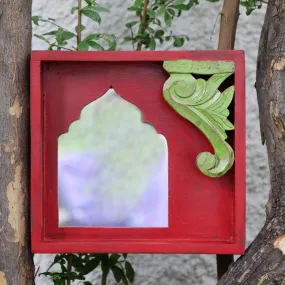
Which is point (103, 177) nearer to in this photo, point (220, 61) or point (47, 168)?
point (47, 168)

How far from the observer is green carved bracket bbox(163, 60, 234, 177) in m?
0.90

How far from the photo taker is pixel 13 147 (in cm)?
90

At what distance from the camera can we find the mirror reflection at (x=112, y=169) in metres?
0.91

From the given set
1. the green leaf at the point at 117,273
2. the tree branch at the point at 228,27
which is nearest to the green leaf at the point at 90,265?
the green leaf at the point at 117,273

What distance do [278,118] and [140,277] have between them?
66cm

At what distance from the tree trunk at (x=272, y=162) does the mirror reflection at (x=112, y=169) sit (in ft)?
0.42

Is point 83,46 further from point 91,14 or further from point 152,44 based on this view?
point 152,44

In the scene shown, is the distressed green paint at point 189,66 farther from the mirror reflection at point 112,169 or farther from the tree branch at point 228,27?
the tree branch at point 228,27

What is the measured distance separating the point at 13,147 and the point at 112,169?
0.45ft

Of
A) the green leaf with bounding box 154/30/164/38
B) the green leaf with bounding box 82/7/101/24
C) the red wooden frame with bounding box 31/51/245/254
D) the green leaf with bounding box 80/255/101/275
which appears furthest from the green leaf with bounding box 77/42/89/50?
the green leaf with bounding box 80/255/101/275

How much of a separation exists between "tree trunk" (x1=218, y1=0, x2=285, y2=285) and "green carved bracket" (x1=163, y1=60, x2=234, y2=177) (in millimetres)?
58

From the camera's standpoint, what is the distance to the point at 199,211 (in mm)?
920

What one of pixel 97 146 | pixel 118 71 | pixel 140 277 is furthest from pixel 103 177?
pixel 140 277

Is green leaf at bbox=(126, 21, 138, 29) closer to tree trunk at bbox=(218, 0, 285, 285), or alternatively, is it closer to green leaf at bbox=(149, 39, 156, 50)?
green leaf at bbox=(149, 39, 156, 50)
